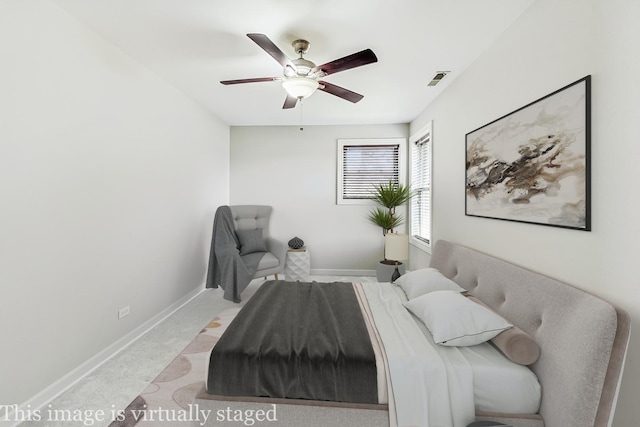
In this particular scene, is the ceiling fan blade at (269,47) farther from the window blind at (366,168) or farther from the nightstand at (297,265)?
the nightstand at (297,265)

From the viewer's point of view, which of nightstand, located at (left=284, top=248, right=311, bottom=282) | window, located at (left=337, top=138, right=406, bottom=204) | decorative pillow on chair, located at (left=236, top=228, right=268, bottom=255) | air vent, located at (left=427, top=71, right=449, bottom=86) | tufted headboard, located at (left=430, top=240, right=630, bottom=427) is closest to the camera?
tufted headboard, located at (left=430, top=240, right=630, bottom=427)

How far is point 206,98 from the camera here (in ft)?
10.7

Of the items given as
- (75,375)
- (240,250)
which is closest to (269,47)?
(75,375)

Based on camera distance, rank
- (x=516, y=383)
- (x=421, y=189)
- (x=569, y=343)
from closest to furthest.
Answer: (x=569, y=343), (x=516, y=383), (x=421, y=189)

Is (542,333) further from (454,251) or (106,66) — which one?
(106,66)

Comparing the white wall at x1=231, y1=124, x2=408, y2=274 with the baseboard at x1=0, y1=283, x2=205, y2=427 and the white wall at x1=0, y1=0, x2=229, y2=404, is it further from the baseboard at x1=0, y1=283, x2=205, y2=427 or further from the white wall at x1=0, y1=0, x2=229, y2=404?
the baseboard at x1=0, y1=283, x2=205, y2=427

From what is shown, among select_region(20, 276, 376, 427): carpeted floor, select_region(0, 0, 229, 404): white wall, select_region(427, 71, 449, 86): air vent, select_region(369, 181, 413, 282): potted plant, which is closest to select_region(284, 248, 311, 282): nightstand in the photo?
select_region(369, 181, 413, 282): potted plant

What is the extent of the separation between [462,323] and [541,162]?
101 cm

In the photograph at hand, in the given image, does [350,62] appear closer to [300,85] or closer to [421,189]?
[300,85]

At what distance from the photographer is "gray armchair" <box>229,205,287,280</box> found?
3.52m

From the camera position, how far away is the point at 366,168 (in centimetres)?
438

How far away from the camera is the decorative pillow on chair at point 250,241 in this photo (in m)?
3.74

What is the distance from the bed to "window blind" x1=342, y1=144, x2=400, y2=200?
3054 millimetres

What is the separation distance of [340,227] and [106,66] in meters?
3.41
